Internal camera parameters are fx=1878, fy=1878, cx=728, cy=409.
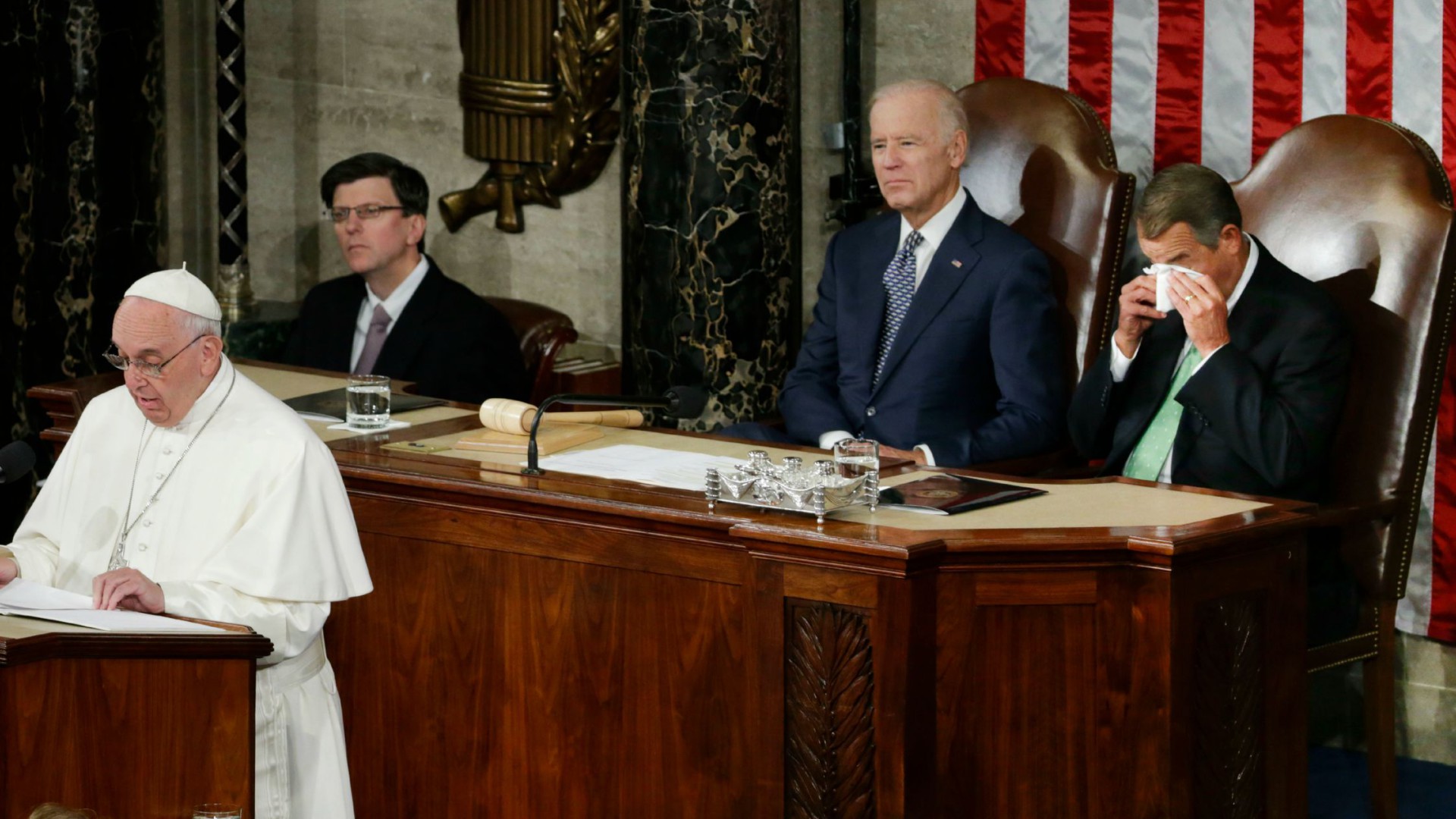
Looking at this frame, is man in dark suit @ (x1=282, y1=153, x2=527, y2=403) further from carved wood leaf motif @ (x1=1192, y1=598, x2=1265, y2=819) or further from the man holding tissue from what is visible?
carved wood leaf motif @ (x1=1192, y1=598, x2=1265, y2=819)

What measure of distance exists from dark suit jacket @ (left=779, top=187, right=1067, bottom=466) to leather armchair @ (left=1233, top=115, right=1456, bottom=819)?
0.72m

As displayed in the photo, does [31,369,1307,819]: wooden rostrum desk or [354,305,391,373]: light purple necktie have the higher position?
[354,305,391,373]: light purple necktie

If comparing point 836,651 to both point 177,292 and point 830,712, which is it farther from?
point 177,292

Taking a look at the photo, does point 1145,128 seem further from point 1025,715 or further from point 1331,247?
point 1025,715

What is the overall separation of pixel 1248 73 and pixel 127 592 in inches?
143

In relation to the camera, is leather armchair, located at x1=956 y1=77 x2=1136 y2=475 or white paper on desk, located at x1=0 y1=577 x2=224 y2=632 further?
leather armchair, located at x1=956 y1=77 x2=1136 y2=475

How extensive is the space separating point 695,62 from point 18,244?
2.33 m

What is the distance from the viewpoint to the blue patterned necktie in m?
5.17

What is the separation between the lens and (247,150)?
7.52 meters

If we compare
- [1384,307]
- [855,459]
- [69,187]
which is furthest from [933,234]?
[69,187]

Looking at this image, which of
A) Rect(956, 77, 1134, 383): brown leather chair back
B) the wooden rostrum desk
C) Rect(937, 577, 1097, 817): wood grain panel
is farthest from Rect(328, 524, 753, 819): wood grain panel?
Rect(956, 77, 1134, 383): brown leather chair back

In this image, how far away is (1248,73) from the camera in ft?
17.7

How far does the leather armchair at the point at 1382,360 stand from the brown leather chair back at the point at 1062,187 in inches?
23.6

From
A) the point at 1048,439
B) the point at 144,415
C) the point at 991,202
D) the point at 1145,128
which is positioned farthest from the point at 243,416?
the point at 1145,128
